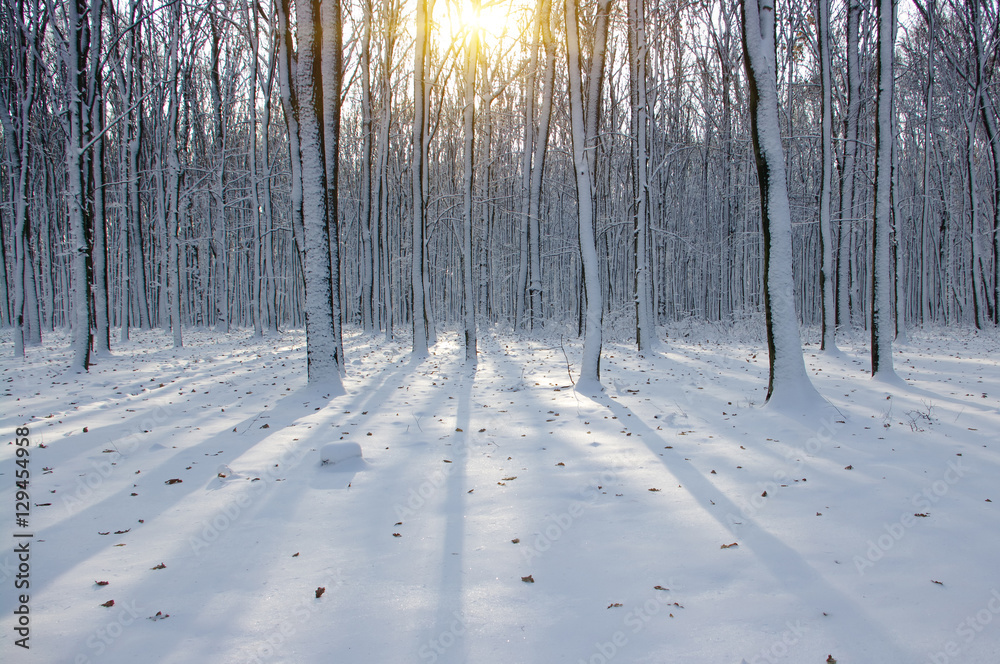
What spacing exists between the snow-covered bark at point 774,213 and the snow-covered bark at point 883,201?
2.98m

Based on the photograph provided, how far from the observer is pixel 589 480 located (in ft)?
14.0

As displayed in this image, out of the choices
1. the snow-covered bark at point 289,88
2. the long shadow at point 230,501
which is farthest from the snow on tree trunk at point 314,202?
the snow-covered bark at point 289,88

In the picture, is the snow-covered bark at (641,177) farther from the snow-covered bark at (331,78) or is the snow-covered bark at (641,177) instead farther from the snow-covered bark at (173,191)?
the snow-covered bark at (173,191)

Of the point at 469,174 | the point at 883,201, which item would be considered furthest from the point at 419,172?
the point at 883,201

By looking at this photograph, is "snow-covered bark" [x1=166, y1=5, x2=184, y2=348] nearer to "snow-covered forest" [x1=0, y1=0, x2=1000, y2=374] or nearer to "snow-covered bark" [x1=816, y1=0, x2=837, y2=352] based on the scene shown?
"snow-covered forest" [x1=0, y1=0, x2=1000, y2=374]

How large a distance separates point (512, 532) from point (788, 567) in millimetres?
1610

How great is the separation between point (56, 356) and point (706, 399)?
15.8 meters

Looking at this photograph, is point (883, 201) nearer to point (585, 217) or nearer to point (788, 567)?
point (585, 217)

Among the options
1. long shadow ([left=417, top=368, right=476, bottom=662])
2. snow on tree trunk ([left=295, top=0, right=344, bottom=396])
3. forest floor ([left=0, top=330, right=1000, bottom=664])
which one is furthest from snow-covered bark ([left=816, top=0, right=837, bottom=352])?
snow on tree trunk ([left=295, top=0, right=344, bottom=396])

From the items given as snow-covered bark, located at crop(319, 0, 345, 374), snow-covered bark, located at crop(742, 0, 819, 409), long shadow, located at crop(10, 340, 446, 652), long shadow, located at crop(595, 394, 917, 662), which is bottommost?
long shadow, located at crop(595, 394, 917, 662)

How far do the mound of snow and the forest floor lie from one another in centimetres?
8

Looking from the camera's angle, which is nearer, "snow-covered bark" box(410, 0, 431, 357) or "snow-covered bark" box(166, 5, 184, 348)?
"snow-covered bark" box(410, 0, 431, 357)

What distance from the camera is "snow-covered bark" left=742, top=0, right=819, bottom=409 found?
618cm

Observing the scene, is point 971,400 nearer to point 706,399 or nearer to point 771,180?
point 706,399
